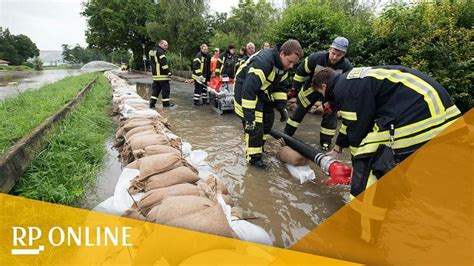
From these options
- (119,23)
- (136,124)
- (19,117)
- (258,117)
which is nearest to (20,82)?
(119,23)

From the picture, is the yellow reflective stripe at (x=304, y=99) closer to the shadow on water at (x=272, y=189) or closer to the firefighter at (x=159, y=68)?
the shadow on water at (x=272, y=189)

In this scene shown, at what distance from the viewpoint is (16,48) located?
59250mm

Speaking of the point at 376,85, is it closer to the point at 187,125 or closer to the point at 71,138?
the point at 71,138

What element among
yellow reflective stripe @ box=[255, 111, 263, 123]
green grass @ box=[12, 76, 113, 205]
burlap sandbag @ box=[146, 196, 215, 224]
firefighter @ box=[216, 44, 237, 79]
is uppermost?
firefighter @ box=[216, 44, 237, 79]

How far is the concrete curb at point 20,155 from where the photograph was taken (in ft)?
7.47

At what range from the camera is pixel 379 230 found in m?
2.21

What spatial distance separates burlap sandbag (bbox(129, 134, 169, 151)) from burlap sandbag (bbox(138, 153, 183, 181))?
20.7 inches

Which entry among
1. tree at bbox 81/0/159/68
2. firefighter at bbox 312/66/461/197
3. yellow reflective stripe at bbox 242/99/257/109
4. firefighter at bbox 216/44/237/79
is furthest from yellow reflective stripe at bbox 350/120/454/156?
tree at bbox 81/0/159/68

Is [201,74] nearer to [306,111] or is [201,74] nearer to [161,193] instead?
[306,111]

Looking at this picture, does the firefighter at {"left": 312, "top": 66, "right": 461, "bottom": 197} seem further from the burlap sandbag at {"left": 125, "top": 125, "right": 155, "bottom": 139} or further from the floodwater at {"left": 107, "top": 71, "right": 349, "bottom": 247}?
the burlap sandbag at {"left": 125, "top": 125, "right": 155, "bottom": 139}

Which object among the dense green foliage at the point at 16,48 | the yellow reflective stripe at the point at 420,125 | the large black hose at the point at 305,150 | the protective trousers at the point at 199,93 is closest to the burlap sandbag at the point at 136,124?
the large black hose at the point at 305,150

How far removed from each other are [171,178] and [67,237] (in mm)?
813

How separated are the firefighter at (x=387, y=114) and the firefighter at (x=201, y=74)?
19.2 ft

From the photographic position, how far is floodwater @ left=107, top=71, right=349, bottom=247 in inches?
95.2
